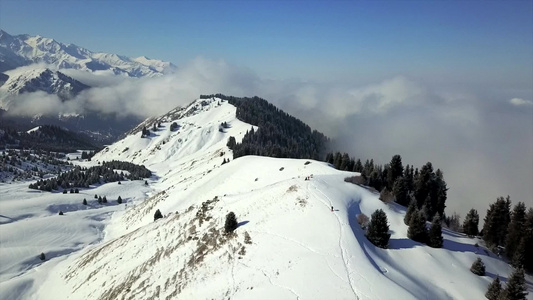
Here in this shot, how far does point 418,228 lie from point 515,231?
17.7m

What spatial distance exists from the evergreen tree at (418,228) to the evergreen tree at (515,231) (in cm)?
1572

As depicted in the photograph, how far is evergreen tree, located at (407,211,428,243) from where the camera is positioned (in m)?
41.0

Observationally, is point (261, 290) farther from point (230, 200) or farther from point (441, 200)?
point (441, 200)

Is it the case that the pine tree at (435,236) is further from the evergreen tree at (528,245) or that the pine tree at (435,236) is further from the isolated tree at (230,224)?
the isolated tree at (230,224)

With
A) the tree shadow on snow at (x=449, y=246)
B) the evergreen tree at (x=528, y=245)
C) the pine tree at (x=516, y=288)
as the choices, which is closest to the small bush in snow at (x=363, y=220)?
the tree shadow on snow at (x=449, y=246)

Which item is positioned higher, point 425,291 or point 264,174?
point 264,174

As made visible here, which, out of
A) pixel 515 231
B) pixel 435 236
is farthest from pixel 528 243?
pixel 435 236

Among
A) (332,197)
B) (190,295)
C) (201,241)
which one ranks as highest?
(332,197)

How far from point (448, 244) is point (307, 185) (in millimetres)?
21918

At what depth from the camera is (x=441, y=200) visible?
6850cm

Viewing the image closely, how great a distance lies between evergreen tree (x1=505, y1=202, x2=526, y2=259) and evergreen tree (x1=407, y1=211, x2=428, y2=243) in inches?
619

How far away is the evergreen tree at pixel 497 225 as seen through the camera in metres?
49.4

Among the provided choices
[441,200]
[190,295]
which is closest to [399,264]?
[190,295]

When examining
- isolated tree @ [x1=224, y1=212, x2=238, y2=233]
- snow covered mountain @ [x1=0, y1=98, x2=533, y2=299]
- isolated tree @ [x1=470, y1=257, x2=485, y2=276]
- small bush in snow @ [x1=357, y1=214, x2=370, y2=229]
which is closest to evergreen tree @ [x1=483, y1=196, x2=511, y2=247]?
snow covered mountain @ [x1=0, y1=98, x2=533, y2=299]
